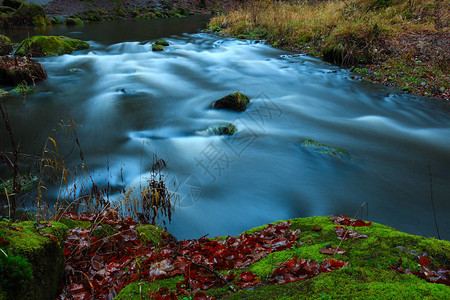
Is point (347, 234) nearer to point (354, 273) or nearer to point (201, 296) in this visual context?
point (354, 273)

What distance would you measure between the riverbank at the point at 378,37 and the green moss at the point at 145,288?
11.8m

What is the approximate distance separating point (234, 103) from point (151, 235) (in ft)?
21.9

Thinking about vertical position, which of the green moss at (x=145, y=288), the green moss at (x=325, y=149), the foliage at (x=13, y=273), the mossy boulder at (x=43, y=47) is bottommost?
the green moss at (x=325, y=149)

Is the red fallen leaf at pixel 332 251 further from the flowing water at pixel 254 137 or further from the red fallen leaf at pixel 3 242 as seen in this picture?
→ the flowing water at pixel 254 137

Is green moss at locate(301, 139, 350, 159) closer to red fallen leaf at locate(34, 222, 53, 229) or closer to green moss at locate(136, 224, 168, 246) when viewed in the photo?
green moss at locate(136, 224, 168, 246)

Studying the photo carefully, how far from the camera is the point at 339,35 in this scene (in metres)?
14.9

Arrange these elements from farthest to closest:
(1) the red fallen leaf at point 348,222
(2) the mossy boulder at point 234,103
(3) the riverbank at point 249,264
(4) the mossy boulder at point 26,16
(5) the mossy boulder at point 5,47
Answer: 1. (4) the mossy boulder at point 26,16
2. (5) the mossy boulder at point 5,47
3. (2) the mossy boulder at point 234,103
4. (1) the red fallen leaf at point 348,222
5. (3) the riverbank at point 249,264

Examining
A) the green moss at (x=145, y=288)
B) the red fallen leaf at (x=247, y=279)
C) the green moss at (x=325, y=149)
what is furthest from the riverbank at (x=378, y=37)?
the green moss at (x=145, y=288)

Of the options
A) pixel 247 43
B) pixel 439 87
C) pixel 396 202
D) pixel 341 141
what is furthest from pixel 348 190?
pixel 247 43

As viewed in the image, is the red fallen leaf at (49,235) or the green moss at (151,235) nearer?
→ the red fallen leaf at (49,235)

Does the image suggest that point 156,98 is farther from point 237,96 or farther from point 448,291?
point 448,291

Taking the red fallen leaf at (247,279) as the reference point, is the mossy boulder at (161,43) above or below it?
above

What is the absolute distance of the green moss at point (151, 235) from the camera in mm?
3766

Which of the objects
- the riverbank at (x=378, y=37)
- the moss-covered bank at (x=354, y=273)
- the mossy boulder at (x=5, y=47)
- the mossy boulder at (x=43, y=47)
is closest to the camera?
the moss-covered bank at (x=354, y=273)
